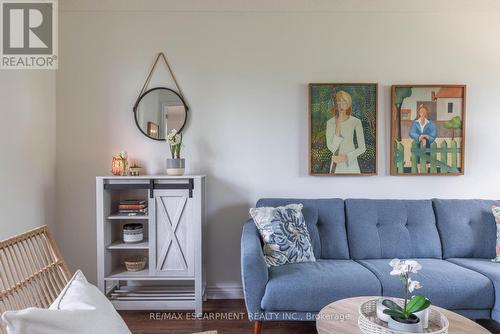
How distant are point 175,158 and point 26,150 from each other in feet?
3.52

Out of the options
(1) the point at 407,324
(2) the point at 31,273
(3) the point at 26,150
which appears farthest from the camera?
(3) the point at 26,150

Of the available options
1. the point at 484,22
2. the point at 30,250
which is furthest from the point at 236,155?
the point at 484,22

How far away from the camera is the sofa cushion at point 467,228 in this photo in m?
2.31

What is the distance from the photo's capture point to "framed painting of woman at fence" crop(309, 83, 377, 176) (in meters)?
2.62

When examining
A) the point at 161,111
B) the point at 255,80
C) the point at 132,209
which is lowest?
the point at 132,209

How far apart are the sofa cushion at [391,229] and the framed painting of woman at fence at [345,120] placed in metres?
0.43

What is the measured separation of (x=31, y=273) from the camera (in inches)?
54.1

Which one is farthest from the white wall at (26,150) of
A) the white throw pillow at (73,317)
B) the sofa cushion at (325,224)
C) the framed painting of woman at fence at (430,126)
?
the framed painting of woman at fence at (430,126)

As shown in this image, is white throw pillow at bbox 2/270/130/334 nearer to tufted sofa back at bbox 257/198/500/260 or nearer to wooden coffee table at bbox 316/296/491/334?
wooden coffee table at bbox 316/296/491/334

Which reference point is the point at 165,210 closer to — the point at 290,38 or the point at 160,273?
the point at 160,273

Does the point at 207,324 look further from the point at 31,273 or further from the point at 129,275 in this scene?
the point at 31,273

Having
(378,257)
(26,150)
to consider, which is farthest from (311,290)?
(26,150)

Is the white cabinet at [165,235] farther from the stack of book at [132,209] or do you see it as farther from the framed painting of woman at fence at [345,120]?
the framed painting of woman at fence at [345,120]

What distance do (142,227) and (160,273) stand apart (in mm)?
420
